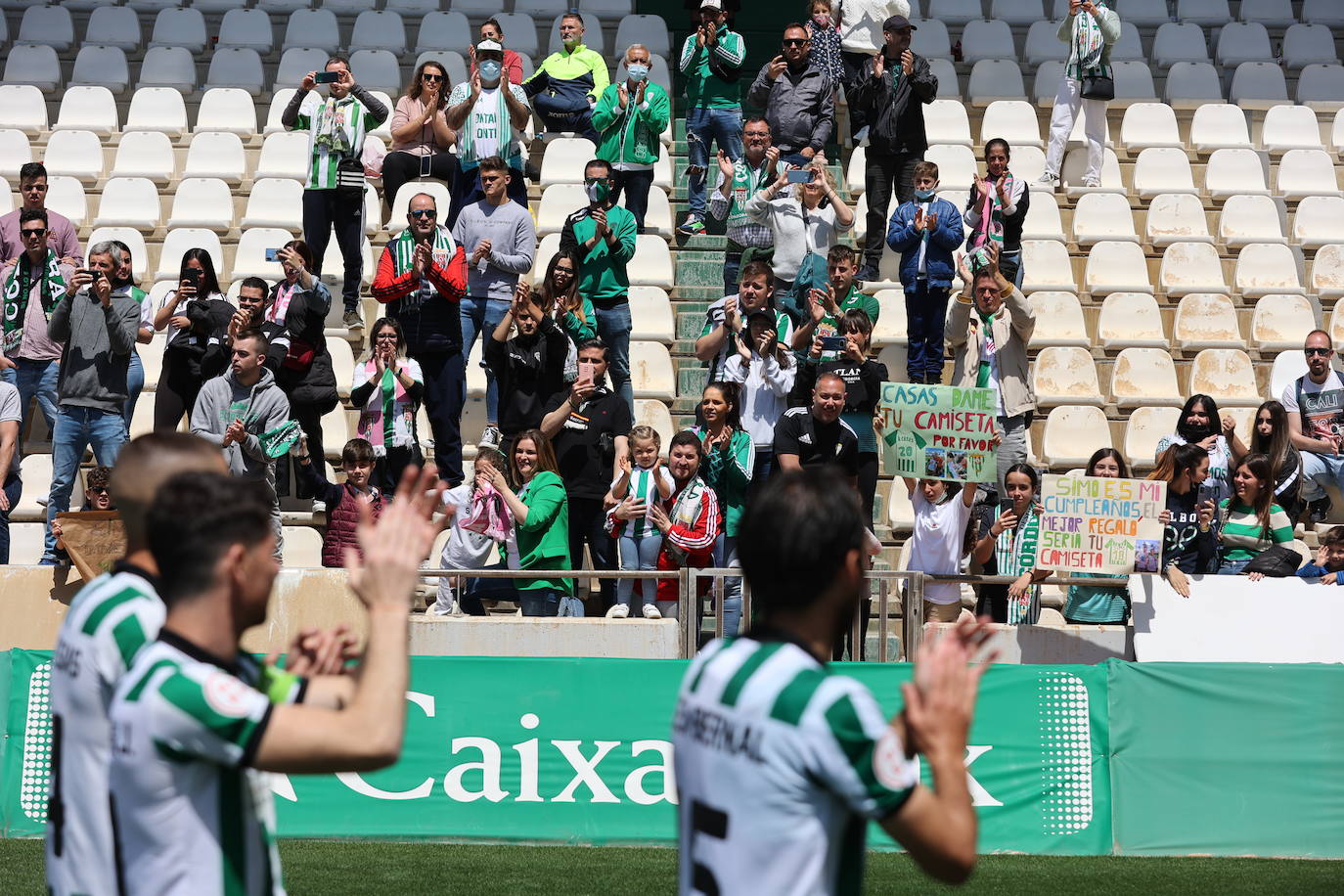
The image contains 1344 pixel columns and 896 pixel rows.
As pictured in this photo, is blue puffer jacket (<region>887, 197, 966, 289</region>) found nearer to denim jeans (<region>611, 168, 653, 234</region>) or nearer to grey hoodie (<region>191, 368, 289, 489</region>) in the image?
denim jeans (<region>611, 168, 653, 234</region>)

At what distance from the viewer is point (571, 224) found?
41.1ft

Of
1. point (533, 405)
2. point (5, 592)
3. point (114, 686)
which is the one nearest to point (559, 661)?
point (533, 405)

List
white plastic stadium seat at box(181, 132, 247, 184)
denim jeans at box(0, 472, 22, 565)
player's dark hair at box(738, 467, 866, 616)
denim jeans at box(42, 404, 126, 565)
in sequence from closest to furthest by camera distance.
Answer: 1. player's dark hair at box(738, 467, 866, 616)
2. denim jeans at box(42, 404, 126, 565)
3. denim jeans at box(0, 472, 22, 565)
4. white plastic stadium seat at box(181, 132, 247, 184)

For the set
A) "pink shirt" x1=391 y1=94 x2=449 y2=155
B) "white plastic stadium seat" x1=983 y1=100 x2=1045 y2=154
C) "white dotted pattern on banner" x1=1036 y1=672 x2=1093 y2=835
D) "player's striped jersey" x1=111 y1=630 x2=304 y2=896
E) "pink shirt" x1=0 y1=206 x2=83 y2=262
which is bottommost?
"white dotted pattern on banner" x1=1036 y1=672 x2=1093 y2=835

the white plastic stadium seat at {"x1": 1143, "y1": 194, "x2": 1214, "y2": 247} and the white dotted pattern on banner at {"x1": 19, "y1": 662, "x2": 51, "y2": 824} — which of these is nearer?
the white dotted pattern on banner at {"x1": 19, "y1": 662, "x2": 51, "y2": 824}

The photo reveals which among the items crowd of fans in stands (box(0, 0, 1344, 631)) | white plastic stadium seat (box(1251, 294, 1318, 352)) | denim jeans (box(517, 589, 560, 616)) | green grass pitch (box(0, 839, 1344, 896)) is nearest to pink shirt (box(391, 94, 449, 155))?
crowd of fans in stands (box(0, 0, 1344, 631))

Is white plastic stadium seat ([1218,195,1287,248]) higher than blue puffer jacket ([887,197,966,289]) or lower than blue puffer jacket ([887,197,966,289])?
higher

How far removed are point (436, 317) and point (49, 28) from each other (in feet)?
30.6

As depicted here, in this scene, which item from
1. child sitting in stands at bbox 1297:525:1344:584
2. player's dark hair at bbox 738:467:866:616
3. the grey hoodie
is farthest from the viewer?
the grey hoodie

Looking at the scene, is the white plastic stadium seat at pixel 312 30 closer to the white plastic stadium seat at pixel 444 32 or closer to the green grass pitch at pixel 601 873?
the white plastic stadium seat at pixel 444 32

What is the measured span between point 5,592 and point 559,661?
4039mm

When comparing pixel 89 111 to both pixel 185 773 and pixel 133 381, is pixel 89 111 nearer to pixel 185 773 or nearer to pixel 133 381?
pixel 133 381

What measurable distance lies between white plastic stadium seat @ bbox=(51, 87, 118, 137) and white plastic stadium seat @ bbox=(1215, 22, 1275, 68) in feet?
40.4

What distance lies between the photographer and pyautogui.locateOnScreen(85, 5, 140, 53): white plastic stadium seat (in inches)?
737
